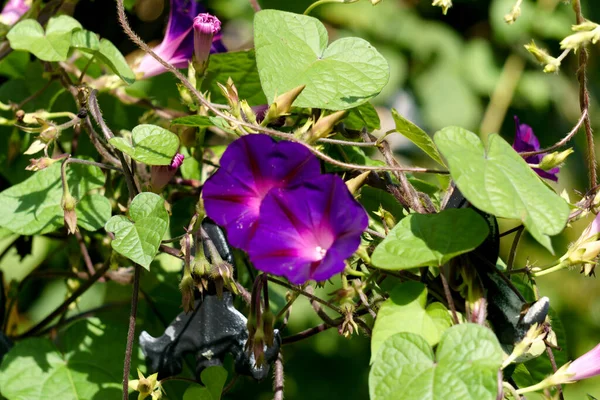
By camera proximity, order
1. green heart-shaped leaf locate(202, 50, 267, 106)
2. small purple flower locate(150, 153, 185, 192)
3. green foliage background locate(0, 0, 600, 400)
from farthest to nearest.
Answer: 1. green foliage background locate(0, 0, 600, 400)
2. green heart-shaped leaf locate(202, 50, 267, 106)
3. small purple flower locate(150, 153, 185, 192)

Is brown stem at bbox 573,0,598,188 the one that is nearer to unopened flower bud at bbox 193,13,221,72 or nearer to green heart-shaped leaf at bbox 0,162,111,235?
unopened flower bud at bbox 193,13,221,72

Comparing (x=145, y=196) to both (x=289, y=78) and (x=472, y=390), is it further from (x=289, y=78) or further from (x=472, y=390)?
(x=472, y=390)

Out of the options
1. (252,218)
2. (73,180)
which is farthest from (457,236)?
(73,180)

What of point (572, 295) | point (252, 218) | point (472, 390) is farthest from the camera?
point (572, 295)

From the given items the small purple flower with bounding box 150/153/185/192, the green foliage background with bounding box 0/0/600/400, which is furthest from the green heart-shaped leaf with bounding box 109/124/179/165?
the green foliage background with bounding box 0/0/600/400

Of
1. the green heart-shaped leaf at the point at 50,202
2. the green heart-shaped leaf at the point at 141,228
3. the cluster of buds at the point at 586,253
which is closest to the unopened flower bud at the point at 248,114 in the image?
the green heart-shaped leaf at the point at 141,228

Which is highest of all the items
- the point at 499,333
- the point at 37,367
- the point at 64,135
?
the point at 499,333

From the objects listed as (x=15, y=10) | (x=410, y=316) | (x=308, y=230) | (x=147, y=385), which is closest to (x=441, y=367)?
(x=410, y=316)
